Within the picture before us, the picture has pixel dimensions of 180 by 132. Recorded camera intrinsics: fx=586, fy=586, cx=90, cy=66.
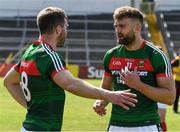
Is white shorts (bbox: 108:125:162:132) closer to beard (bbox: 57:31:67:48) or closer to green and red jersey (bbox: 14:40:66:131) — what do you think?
green and red jersey (bbox: 14:40:66:131)

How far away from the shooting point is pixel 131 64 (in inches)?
255

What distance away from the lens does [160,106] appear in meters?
9.48

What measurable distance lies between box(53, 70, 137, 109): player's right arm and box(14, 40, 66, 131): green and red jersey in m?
0.11

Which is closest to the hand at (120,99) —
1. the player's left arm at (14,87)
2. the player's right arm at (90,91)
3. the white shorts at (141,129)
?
the player's right arm at (90,91)

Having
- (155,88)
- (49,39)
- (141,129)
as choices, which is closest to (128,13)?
(155,88)

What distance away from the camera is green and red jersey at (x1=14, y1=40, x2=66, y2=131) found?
5422 millimetres

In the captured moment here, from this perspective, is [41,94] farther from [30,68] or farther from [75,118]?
[75,118]

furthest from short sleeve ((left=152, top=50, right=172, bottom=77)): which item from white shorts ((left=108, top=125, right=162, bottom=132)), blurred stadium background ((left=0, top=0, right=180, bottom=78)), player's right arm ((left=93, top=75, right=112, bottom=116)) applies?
blurred stadium background ((left=0, top=0, right=180, bottom=78))

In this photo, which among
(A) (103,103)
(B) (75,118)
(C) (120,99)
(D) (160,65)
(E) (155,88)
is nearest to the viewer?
(C) (120,99)

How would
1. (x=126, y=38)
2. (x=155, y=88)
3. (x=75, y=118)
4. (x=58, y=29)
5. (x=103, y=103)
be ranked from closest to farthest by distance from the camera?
1. (x=58, y=29)
2. (x=155, y=88)
3. (x=126, y=38)
4. (x=103, y=103)
5. (x=75, y=118)

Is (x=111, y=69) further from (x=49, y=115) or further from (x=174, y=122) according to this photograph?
(x=174, y=122)

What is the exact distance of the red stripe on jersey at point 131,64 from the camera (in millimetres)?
6372

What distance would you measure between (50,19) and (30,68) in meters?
0.50

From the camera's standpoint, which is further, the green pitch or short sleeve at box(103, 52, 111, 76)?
the green pitch
